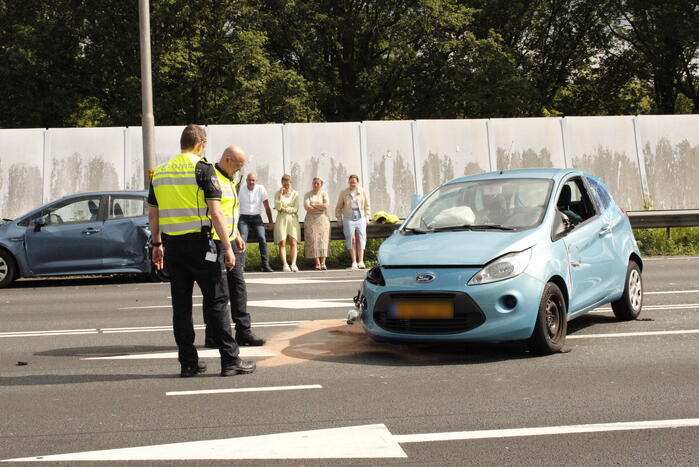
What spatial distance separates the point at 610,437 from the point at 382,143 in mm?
18476

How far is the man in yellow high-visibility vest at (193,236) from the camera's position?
738cm

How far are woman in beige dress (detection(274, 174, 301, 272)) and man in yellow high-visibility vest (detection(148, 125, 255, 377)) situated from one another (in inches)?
439

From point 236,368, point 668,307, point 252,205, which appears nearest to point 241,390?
point 236,368

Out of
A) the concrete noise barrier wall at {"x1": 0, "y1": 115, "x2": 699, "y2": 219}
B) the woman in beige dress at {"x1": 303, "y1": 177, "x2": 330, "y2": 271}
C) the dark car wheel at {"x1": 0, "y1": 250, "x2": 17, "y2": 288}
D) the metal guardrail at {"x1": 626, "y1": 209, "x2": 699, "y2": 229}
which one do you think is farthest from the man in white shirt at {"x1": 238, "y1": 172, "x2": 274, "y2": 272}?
the metal guardrail at {"x1": 626, "y1": 209, "x2": 699, "y2": 229}

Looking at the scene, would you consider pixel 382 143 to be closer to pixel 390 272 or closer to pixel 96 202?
pixel 96 202

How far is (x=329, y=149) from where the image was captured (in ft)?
76.8

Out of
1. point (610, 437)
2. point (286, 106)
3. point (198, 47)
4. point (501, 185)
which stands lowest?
point (610, 437)

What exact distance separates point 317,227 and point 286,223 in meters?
0.58

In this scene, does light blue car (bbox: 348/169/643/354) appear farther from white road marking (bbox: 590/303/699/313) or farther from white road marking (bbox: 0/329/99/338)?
white road marking (bbox: 0/329/99/338)

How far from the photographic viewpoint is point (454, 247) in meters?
8.16

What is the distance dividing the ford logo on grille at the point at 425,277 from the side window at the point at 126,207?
9.39 meters

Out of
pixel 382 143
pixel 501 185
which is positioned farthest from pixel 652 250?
pixel 501 185

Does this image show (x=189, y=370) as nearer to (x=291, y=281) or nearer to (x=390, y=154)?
(x=291, y=281)

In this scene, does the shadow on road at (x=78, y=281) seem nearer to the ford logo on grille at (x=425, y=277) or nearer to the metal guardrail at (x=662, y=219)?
the ford logo on grille at (x=425, y=277)
